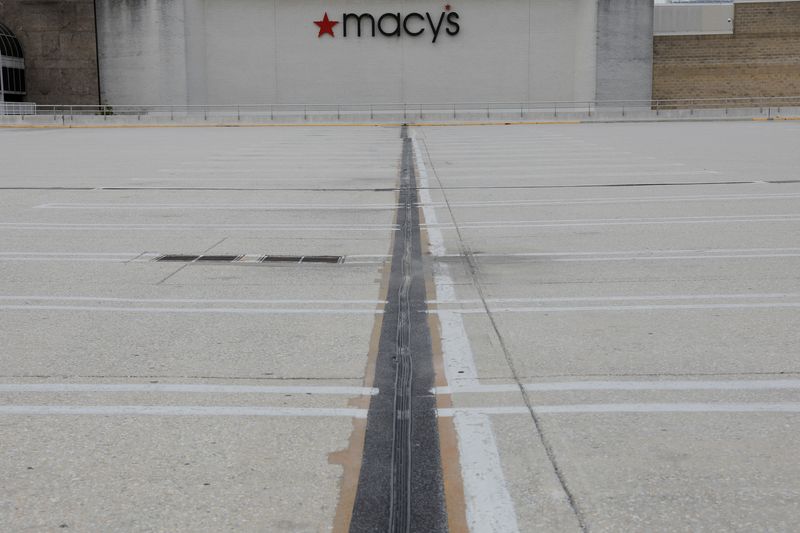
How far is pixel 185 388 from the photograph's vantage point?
5.48 metres

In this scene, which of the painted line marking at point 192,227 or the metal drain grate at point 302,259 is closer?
the metal drain grate at point 302,259

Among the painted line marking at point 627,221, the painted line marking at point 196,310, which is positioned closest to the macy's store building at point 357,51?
the painted line marking at point 627,221

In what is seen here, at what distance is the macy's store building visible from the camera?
56406 mm

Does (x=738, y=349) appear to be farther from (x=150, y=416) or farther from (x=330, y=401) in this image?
(x=150, y=416)

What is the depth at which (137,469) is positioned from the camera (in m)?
4.31

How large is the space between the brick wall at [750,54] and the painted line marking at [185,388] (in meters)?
56.0

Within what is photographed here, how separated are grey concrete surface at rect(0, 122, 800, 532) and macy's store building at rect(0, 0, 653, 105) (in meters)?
44.0

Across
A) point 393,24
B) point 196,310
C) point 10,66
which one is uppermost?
point 393,24

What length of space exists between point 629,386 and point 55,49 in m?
57.6

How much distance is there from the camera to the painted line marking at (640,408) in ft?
16.5

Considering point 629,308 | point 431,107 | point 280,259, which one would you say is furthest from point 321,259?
point 431,107

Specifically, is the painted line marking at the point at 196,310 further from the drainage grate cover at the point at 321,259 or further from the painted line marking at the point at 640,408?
the painted line marking at the point at 640,408

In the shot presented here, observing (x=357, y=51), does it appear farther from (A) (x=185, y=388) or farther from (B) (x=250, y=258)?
(A) (x=185, y=388)

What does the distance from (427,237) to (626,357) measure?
5345mm
